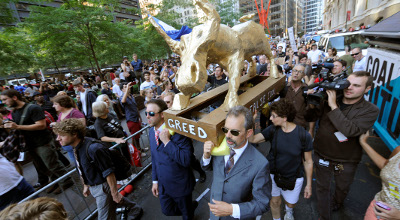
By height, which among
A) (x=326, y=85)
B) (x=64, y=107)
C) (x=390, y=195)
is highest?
(x=326, y=85)

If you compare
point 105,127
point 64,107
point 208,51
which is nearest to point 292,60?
point 208,51

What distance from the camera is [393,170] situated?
150 cm

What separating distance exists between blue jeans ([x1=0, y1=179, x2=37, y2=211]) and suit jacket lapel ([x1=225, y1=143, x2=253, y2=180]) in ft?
10.4

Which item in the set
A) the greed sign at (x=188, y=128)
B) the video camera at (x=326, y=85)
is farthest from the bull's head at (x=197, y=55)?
the video camera at (x=326, y=85)

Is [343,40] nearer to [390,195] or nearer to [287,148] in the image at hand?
[287,148]

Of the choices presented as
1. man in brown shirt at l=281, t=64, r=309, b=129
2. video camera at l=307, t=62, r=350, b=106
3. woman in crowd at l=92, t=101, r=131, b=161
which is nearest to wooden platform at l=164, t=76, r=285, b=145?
video camera at l=307, t=62, r=350, b=106

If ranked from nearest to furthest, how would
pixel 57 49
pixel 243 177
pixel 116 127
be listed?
pixel 243 177 < pixel 116 127 < pixel 57 49

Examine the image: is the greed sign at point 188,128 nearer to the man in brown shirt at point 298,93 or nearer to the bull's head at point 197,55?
the bull's head at point 197,55

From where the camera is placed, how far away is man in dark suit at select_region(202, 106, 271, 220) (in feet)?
4.90

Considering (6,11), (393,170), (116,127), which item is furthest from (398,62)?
(6,11)

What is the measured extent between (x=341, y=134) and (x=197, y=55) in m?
2.03

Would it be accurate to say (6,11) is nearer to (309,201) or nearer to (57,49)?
(57,49)

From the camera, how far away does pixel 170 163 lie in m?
2.30

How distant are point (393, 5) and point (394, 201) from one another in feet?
61.2
